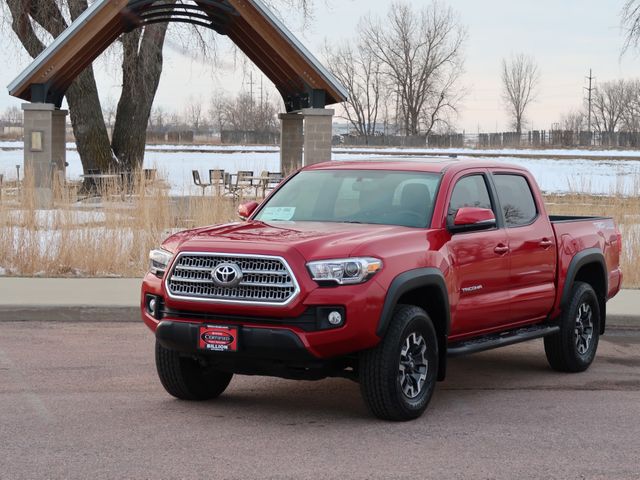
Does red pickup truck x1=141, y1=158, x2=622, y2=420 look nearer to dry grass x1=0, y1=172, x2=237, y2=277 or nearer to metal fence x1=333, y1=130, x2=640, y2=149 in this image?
dry grass x1=0, y1=172, x2=237, y2=277

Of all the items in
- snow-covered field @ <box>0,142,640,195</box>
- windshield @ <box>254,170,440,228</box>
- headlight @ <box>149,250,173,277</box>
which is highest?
snow-covered field @ <box>0,142,640,195</box>

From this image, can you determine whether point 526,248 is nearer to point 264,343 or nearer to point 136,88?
point 264,343

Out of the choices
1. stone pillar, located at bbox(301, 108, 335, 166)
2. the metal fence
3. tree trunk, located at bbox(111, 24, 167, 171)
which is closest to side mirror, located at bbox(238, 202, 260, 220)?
stone pillar, located at bbox(301, 108, 335, 166)

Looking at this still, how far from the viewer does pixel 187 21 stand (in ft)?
88.5

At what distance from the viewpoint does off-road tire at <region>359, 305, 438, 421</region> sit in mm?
6906

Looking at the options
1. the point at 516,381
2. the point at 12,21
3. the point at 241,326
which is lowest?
the point at 516,381

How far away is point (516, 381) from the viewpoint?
29.0 feet

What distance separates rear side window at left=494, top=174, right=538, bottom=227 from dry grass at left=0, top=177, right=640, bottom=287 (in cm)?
642

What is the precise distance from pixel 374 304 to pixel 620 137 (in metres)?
83.1

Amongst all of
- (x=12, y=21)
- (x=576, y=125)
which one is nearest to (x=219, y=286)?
(x=12, y=21)

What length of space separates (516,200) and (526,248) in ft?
1.83

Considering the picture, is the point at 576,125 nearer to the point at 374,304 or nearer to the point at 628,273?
the point at 628,273

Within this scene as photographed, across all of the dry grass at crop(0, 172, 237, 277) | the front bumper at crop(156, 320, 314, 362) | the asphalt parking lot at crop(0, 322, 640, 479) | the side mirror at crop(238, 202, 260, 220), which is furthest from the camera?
the dry grass at crop(0, 172, 237, 277)

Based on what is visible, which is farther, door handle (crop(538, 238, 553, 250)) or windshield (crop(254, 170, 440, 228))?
door handle (crop(538, 238, 553, 250))
